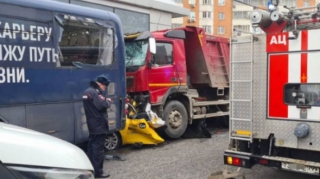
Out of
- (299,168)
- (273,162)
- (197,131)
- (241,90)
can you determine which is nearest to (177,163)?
(241,90)

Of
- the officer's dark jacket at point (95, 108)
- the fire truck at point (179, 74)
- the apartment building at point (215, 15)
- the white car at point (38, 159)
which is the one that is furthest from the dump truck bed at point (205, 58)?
Answer: the apartment building at point (215, 15)

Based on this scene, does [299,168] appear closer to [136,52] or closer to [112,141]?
[112,141]

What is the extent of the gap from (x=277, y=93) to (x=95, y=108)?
2.83 m

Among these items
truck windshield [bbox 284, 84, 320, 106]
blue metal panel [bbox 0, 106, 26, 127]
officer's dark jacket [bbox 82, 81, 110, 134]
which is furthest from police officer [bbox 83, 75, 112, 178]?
truck windshield [bbox 284, 84, 320, 106]

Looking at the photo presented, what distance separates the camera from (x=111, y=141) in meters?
8.51

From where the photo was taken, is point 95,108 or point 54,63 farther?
point 54,63

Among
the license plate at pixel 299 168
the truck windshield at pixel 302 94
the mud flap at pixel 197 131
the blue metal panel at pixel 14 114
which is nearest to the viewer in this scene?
the license plate at pixel 299 168

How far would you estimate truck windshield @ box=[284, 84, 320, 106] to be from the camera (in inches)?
204

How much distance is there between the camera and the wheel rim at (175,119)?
982cm

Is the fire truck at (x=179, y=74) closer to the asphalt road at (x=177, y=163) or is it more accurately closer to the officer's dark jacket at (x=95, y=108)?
the asphalt road at (x=177, y=163)

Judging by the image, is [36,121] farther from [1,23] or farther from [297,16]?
[297,16]

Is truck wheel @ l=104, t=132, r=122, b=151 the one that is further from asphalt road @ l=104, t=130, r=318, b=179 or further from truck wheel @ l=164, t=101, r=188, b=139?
truck wheel @ l=164, t=101, r=188, b=139

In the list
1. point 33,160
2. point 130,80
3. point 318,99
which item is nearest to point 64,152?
point 33,160

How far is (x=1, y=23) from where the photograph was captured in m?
5.78
